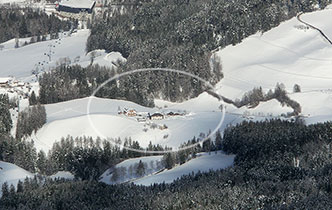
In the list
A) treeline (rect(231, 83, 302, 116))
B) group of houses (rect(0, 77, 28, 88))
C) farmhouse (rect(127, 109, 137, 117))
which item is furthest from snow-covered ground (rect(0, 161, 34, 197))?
treeline (rect(231, 83, 302, 116))

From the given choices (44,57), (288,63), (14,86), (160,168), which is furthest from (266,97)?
(44,57)

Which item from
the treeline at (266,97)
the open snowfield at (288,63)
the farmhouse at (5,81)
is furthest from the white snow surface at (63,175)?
the farmhouse at (5,81)

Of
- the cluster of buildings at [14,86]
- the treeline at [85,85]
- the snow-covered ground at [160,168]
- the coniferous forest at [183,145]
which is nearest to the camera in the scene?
the coniferous forest at [183,145]

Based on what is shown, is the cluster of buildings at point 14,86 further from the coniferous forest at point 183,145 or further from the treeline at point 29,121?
the treeline at point 29,121

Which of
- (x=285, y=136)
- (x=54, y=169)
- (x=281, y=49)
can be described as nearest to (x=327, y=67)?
(x=281, y=49)

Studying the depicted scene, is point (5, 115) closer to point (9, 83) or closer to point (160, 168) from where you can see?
point (9, 83)

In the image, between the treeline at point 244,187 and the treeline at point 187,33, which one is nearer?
the treeline at point 244,187
